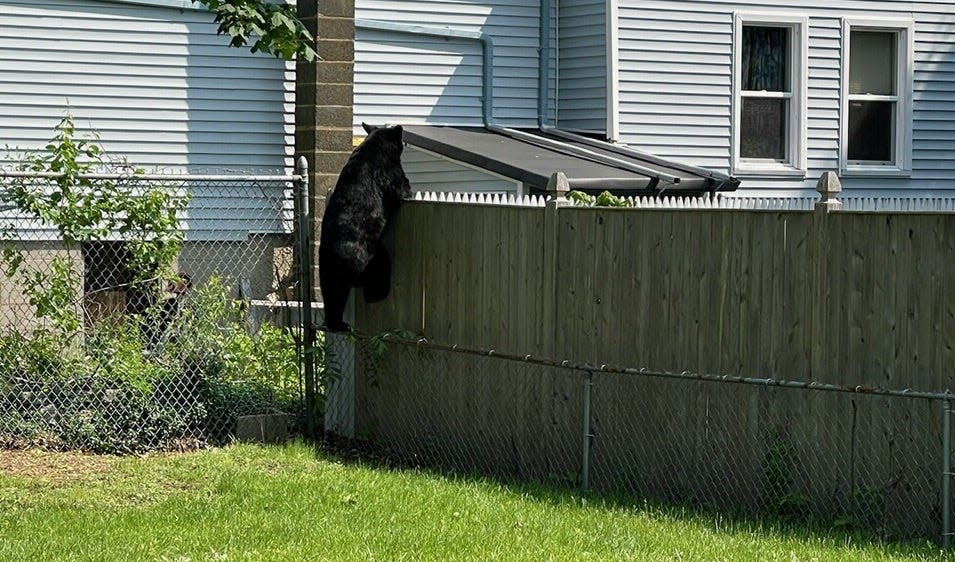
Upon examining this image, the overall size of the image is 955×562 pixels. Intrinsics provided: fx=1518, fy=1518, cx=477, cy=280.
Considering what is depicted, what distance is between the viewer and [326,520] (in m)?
8.33

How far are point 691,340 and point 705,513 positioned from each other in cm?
105

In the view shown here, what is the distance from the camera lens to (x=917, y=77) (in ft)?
63.6

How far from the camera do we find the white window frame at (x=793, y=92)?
61.0 feet

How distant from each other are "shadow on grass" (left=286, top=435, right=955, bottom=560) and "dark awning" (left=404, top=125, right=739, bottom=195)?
468 cm

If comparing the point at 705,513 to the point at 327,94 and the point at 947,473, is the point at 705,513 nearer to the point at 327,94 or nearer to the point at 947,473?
the point at 947,473

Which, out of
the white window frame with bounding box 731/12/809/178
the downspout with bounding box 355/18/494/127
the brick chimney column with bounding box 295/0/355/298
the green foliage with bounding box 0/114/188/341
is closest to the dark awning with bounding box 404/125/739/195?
the downspout with bounding box 355/18/494/127

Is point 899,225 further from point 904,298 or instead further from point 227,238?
point 227,238

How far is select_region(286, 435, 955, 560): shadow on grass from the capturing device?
318 inches

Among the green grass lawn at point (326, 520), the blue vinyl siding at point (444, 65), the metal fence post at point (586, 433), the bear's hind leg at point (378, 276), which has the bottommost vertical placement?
the green grass lawn at point (326, 520)

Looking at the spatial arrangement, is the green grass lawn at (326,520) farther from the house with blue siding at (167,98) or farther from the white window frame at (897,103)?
the white window frame at (897,103)

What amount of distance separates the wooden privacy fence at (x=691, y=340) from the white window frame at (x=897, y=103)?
378 inches

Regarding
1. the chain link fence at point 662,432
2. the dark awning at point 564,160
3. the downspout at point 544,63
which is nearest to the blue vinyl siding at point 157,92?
the dark awning at point 564,160

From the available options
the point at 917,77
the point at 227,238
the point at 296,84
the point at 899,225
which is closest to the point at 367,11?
the point at 296,84

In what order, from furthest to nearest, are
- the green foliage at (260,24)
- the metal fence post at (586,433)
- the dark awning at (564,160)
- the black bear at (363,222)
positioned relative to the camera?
the dark awning at (564,160), the black bear at (363,222), the metal fence post at (586,433), the green foliage at (260,24)
